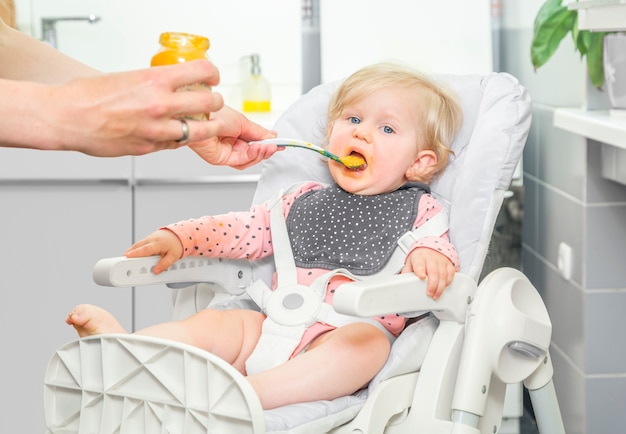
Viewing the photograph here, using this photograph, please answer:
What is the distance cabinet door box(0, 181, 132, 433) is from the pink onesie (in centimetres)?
71

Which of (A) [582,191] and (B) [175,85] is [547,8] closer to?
(A) [582,191]

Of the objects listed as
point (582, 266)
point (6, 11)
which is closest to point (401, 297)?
point (582, 266)

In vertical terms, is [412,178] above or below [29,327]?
above

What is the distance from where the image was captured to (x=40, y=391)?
2.40 metres

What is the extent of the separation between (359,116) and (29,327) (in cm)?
112

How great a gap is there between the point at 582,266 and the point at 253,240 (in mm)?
782

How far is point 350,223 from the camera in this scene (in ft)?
5.67

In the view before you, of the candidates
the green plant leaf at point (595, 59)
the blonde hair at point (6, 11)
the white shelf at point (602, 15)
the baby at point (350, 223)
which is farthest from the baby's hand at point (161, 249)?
the green plant leaf at point (595, 59)

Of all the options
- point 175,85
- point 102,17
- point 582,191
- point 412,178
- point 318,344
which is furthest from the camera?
point 102,17

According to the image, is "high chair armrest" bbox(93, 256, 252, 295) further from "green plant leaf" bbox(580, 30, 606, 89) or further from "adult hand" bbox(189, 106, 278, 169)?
"green plant leaf" bbox(580, 30, 606, 89)

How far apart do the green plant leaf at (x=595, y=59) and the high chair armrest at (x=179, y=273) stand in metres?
0.88

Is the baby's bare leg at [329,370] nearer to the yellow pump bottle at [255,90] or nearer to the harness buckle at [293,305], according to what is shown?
the harness buckle at [293,305]

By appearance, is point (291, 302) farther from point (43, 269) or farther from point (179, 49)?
point (43, 269)

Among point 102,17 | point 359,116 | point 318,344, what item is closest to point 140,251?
point 318,344
